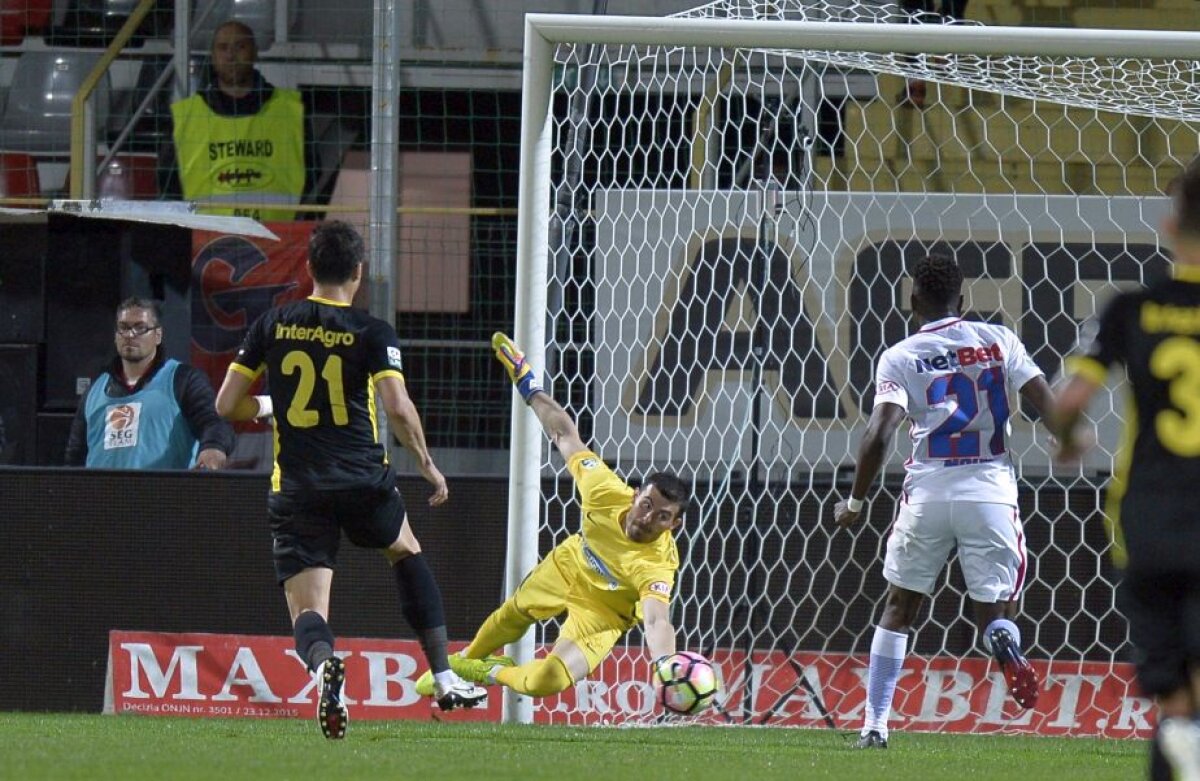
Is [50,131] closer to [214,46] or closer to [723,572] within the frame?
[214,46]

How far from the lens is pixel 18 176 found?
11406 millimetres

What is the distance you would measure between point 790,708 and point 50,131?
608 centimetres

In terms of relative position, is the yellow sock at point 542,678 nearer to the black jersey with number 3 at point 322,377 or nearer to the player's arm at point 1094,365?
the black jersey with number 3 at point 322,377

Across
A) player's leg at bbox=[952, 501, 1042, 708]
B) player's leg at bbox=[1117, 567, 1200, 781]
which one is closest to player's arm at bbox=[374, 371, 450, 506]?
player's leg at bbox=[952, 501, 1042, 708]

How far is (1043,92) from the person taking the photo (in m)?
8.59

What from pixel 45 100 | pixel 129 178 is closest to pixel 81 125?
pixel 129 178

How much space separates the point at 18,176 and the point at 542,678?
576 cm

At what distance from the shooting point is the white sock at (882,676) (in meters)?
7.14

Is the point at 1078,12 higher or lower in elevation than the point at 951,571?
higher

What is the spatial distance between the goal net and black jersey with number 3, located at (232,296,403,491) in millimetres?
1394

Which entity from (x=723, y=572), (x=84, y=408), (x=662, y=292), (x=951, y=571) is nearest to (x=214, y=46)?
(x=84, y=408)

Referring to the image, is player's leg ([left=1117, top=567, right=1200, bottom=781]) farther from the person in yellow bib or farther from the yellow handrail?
the yellow handrail

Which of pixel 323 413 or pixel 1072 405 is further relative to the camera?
pixel 323 413

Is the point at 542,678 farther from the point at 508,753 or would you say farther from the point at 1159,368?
the point at 1159,368
